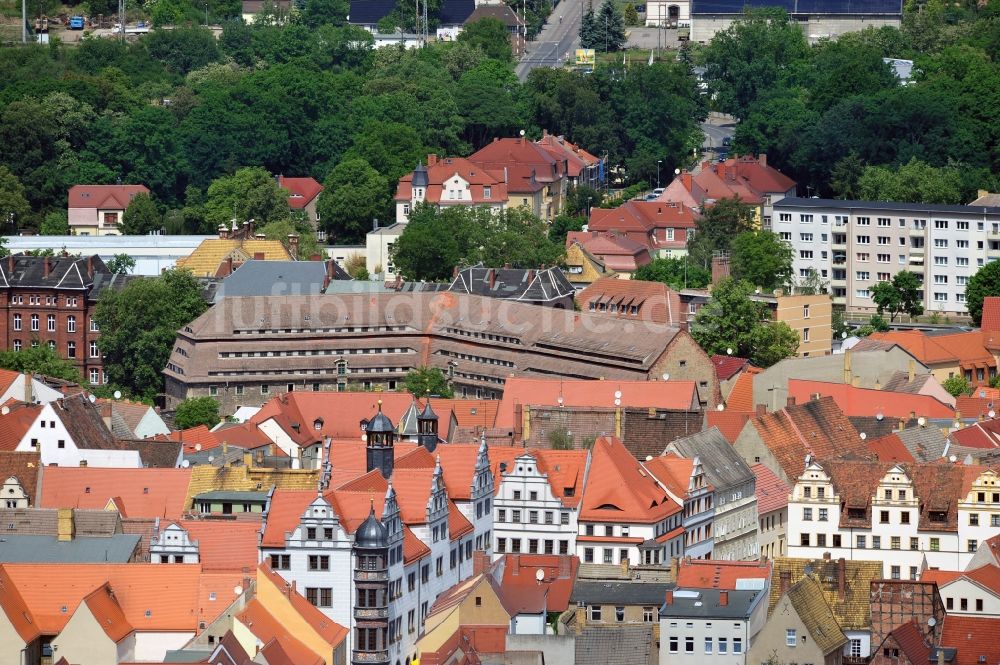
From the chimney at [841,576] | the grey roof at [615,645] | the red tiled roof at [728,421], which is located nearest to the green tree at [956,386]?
the red tiled roof at [728,421]

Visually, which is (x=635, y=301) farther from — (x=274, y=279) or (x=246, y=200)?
(x=246, y=200)

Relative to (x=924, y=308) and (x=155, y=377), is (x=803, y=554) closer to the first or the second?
(x=155, y=377)

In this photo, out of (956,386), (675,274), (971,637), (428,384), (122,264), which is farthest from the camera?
(122,264)

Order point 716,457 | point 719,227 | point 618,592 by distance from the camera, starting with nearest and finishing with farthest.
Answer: point 618,592 → point 716,457 → point 719,227

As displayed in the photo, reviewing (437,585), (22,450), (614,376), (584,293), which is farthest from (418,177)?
(437,585)

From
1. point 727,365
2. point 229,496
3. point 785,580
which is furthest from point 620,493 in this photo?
point 727,365

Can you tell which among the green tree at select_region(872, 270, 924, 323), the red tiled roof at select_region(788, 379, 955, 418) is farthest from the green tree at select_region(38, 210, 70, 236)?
the red tiled roof at select_region(788, 379, 955, 418)

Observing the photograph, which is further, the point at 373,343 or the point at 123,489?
the point at 373,343
